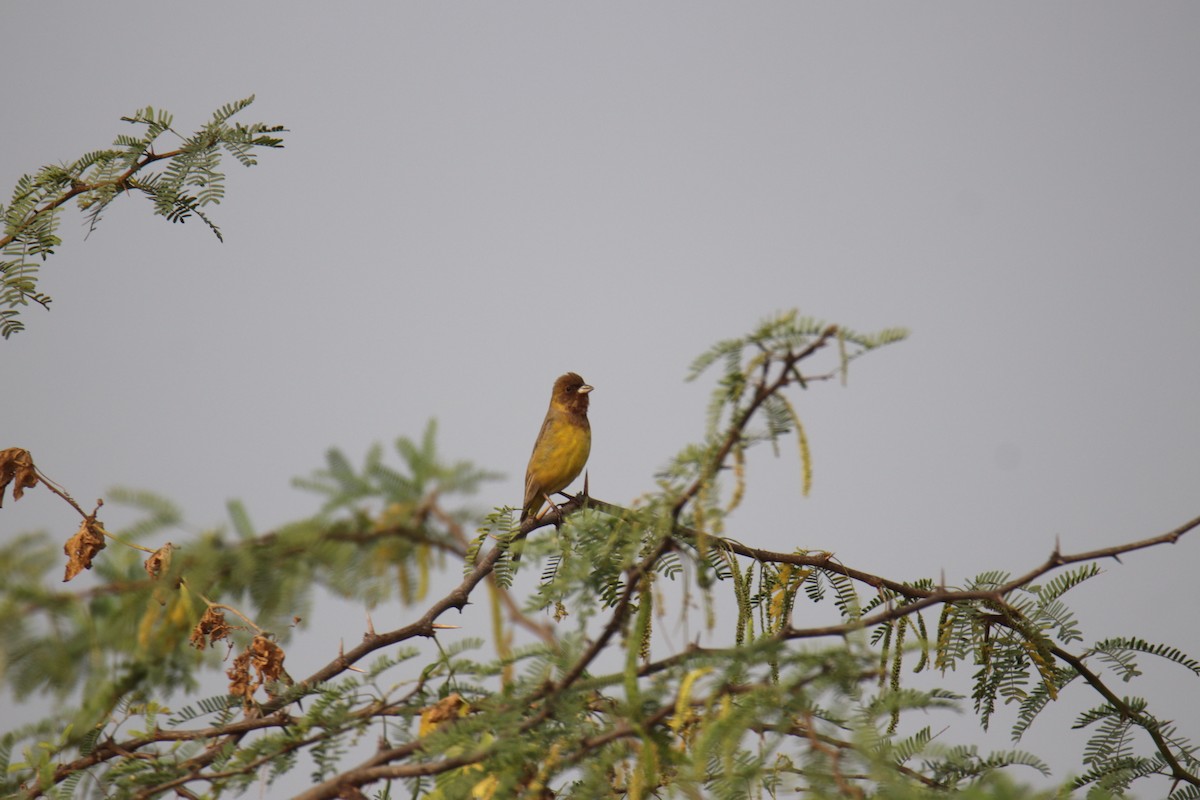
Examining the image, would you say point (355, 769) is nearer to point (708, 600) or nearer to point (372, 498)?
point (372, 498)

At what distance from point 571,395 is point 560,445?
1.27ft

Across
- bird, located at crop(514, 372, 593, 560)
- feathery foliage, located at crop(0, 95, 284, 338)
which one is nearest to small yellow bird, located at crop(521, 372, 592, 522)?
bird, located at crop(514, 372, 593, 560)

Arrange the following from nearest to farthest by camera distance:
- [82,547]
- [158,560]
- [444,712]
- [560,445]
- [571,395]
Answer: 1. [444,712]
2. [158,560]
3. [82,547]
4. [560,445]
5. [571,395]

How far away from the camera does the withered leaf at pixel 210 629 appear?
2738 millimetres

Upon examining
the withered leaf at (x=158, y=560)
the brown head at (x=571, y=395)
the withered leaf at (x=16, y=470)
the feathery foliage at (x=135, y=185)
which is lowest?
the withered leaf at (x=158, y=560)

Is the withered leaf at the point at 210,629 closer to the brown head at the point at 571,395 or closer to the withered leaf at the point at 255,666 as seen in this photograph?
the withered leaf at the point at 255,666

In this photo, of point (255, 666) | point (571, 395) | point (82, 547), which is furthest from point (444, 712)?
point (571, 395)

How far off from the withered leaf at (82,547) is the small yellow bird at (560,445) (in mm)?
3384

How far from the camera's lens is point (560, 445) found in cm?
621

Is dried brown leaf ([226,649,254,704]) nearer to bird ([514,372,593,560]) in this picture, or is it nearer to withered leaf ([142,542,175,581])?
withered leaf ([142,542,175,581])

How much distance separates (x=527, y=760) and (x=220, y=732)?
925 millimetres

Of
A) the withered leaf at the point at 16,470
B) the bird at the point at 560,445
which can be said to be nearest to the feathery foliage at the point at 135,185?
the withered leaf at the point at 16,470

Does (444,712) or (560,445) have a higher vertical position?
(560,445)

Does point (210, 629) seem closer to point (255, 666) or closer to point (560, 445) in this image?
point (255, 666)
